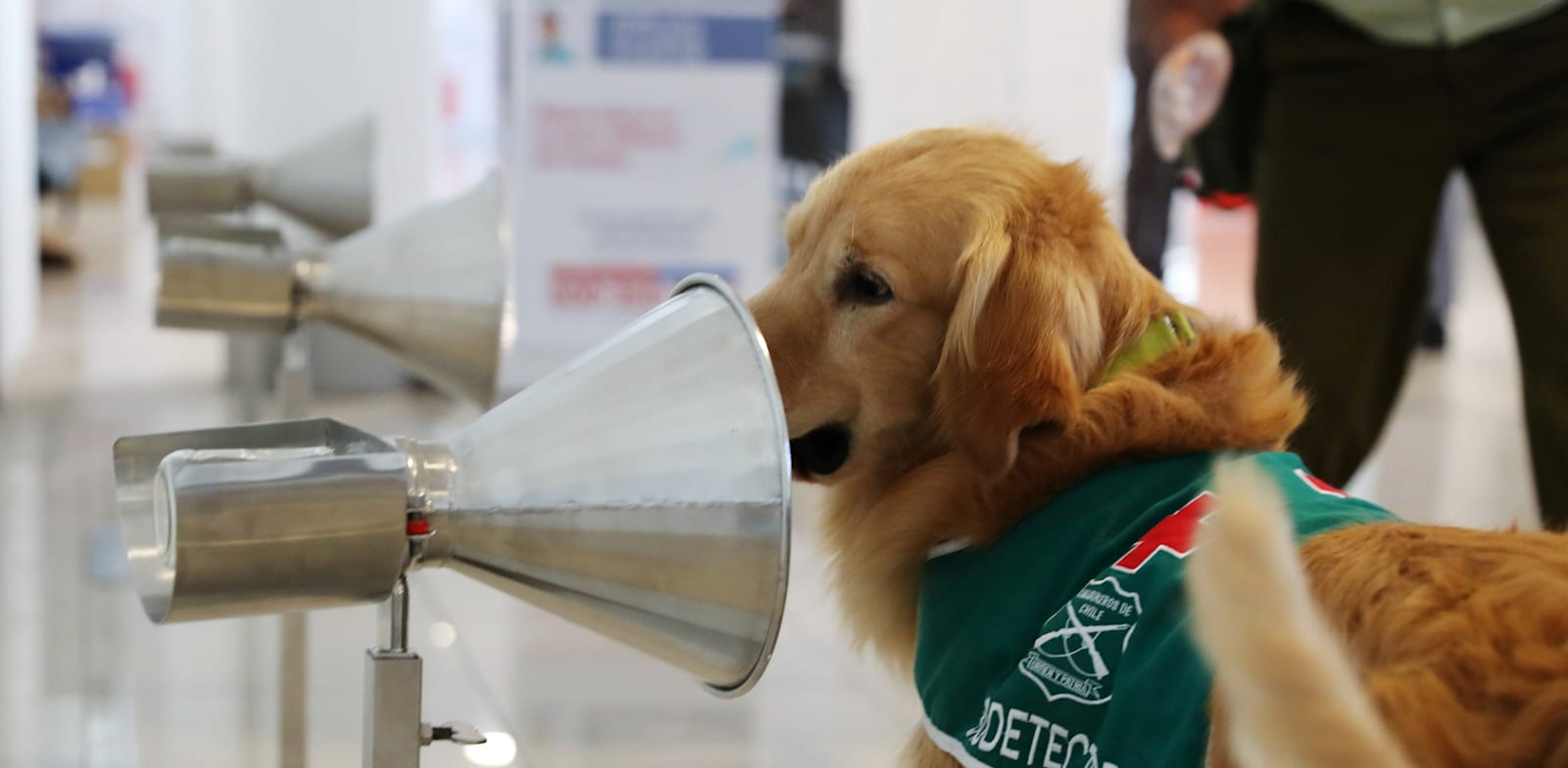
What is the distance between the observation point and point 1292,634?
0.78 meters

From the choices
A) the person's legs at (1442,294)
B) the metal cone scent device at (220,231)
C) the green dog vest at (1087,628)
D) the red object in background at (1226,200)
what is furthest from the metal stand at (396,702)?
the person's legs at (1442,294)

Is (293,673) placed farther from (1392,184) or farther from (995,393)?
(1392,184)

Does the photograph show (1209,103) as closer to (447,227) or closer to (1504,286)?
(1504,286)

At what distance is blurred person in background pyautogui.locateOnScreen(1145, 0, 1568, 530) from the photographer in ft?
6.84

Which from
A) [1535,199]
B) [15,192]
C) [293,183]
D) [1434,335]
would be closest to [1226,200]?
[1535,199]

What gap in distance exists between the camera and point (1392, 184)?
7.14 feet

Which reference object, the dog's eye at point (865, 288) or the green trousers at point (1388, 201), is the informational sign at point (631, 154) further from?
the dog's eye at point (865, 288)

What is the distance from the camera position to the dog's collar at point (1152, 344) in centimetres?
146

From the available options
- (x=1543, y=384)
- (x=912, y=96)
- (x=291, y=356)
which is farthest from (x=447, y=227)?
(x=912, y=96)

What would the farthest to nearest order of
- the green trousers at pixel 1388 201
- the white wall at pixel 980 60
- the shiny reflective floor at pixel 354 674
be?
the white wall at pixel 980 60
the shiny reflective floor at pixel 354 674
the green trousers at pixel 1388 201

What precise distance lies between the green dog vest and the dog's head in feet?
0.35

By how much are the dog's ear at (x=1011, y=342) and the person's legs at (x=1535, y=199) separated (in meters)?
0.96

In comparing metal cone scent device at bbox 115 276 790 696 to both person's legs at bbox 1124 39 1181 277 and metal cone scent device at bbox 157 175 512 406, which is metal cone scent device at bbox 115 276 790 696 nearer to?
metal cone scent device at bbox 157 175 512 406

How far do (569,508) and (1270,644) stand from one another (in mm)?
412
